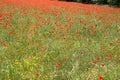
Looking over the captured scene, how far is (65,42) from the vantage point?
962 cm

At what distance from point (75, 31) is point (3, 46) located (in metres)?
4.40

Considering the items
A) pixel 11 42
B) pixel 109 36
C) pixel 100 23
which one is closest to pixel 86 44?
pixel 109 36

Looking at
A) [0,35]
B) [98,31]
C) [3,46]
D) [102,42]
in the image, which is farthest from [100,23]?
[3,46]

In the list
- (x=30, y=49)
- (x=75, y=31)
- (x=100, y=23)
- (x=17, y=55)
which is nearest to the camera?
(x=17, y=55)

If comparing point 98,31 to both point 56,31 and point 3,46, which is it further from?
point 3,46

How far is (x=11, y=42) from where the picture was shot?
9.20 metres

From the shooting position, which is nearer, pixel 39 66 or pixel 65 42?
pixel 39 66

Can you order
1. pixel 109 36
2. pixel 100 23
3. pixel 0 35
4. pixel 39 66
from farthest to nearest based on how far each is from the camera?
pixel 100 23
pixel 109 36
pixel 0 35
pixel 39 66

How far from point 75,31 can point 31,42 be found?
3.20 meters

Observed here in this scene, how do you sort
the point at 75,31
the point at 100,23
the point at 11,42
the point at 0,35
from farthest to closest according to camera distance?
the point at 100,23 → the point at 75,31 → the point at 0,35 → the point at 11,42

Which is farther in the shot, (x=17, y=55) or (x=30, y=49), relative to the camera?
(x=30, y=49)

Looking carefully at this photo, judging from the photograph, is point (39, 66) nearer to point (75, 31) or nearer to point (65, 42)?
point (65, 42)

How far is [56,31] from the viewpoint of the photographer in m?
11.3

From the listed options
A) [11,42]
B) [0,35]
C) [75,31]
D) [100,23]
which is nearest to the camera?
[11,42]
